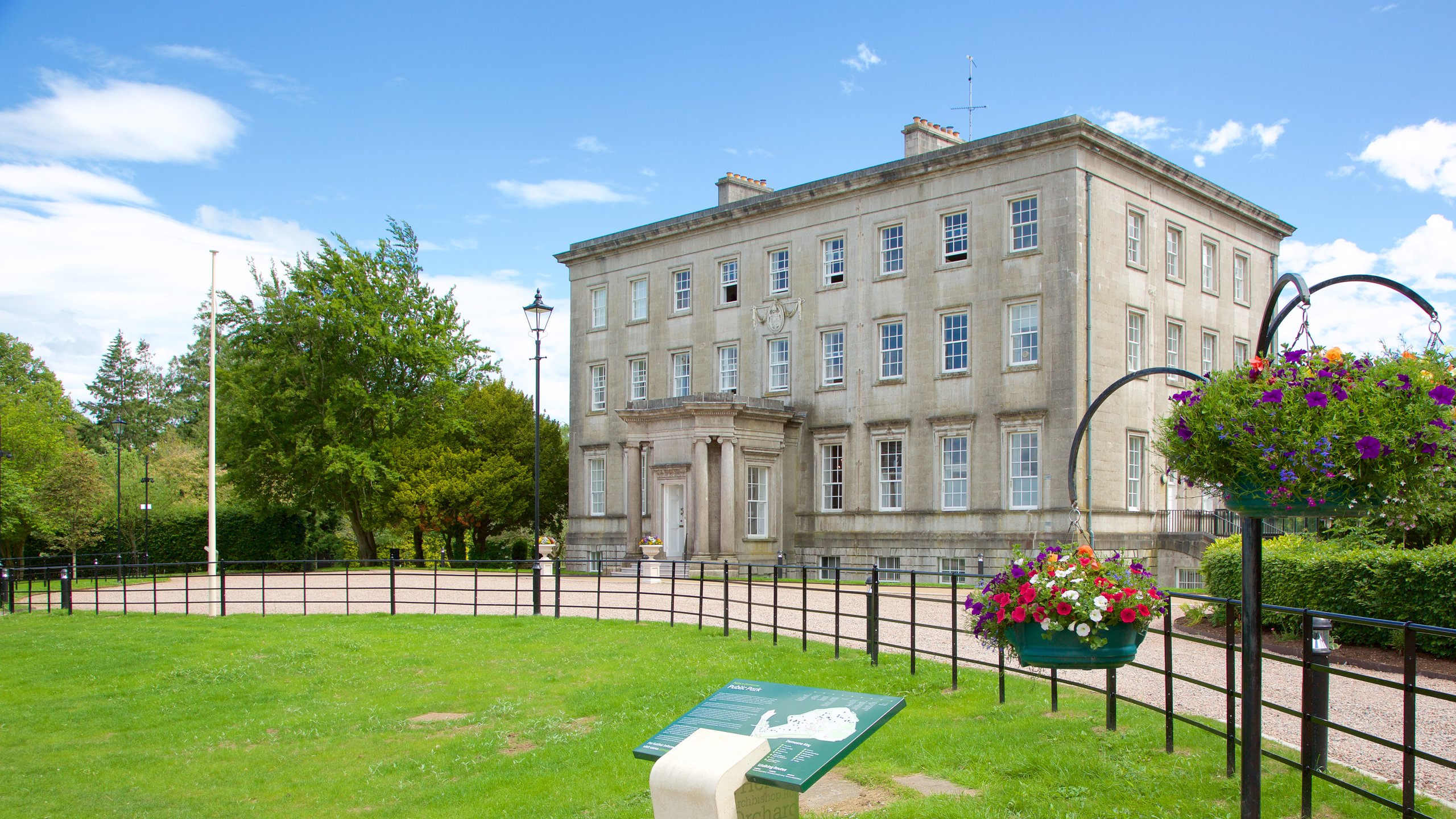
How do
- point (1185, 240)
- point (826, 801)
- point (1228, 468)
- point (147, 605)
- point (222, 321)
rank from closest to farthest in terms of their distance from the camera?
point (1228, 468), point (826, 801), point (147, 605), point (1185, 240), point (222, 321)

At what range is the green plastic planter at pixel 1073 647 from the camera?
7.86m

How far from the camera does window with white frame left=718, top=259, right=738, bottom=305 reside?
39125mm

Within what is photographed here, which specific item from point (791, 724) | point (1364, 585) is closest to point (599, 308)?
point (1364, 585)

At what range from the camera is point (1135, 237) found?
108ft

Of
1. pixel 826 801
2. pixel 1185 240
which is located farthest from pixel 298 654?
pixel 1185 240

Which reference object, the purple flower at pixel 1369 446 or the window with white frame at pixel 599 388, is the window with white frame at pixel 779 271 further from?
the purple flower at pixel 1369 446

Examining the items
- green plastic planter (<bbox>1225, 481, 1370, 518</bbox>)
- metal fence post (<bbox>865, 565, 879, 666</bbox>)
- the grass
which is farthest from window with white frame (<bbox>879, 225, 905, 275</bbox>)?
green plastic planter (<bbox>1225, 481, 1370, 518</bbox>)

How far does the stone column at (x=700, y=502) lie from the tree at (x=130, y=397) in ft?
227

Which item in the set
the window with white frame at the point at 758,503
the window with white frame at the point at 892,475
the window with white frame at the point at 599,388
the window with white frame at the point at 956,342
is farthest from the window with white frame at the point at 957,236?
the window with white frame at the point at 599,388

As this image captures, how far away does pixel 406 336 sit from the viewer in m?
45.4

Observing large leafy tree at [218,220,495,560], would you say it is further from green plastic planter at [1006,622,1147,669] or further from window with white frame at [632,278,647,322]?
green plastic planter at [1006,622,1147,669]

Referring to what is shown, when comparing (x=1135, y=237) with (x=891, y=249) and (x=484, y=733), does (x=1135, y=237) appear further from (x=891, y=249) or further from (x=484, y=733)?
(x=484, y=733)

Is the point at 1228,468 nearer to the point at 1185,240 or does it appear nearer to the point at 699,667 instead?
the point at 699,667

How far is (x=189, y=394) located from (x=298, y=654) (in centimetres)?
8293
